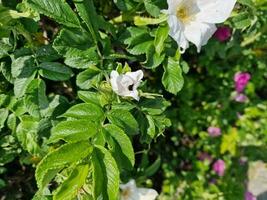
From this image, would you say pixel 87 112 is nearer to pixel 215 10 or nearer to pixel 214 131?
pixel 215 10

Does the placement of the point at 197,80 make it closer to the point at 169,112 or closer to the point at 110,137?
the point at 169,112

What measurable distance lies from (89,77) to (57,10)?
21 centimetres

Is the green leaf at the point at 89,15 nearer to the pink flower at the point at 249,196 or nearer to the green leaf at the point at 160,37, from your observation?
the green leaf at the point at 160,37

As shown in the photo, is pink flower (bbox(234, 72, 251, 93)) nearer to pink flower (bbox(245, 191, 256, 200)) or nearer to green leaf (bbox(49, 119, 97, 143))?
pink flower (bbox(245, 191, 256, 200))

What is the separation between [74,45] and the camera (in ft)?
4.08

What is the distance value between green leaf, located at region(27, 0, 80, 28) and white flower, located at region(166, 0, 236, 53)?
8.7 inches

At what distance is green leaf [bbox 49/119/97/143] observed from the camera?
1.07 meters

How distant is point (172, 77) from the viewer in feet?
4.49

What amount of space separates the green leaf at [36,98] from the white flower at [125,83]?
0.23 metres

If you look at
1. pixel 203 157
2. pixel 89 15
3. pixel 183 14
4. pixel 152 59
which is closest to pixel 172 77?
pixel 152 59

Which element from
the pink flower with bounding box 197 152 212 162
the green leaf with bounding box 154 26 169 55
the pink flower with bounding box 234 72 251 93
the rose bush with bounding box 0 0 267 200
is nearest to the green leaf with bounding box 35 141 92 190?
the rose bush with bounding box 0 0 267 200

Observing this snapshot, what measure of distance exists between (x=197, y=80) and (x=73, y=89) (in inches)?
38.2

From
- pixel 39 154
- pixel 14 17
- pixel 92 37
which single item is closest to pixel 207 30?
pixel 92 37

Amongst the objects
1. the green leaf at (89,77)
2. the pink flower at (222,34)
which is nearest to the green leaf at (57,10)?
the green leaf at (89,77)
